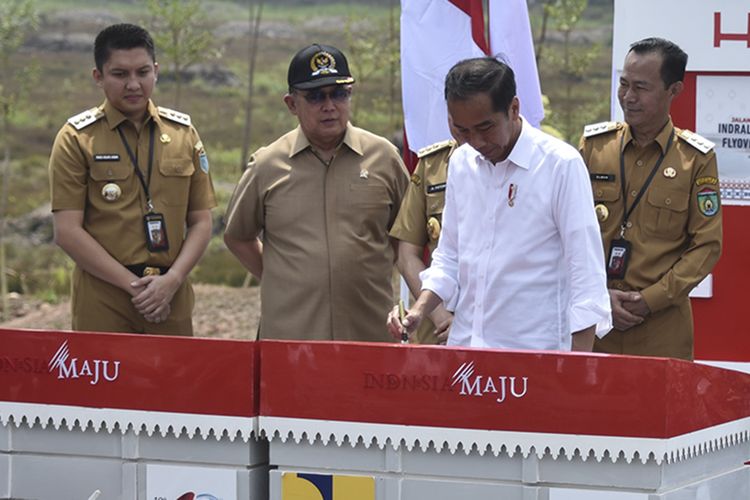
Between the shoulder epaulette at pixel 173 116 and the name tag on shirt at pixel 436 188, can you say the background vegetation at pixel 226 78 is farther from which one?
the name tag on shirt at pixel 436 188

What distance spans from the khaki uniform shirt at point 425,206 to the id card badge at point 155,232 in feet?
2.89

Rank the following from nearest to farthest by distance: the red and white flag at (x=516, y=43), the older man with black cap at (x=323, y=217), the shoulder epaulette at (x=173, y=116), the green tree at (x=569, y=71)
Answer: the older man with black cap at (x=323, y=217)
the shoulder epaulette at (x=173, y=116)
the red and white flag at (x=516, y=43)
the green tree at (x=569, y=71)

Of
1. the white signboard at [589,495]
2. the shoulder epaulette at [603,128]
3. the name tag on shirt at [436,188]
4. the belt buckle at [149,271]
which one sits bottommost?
the white signboard at [589,495]

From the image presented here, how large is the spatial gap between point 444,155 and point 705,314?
163cm

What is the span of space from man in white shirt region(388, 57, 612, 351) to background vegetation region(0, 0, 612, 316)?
860 centimetres

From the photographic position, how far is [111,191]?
16.2 feet

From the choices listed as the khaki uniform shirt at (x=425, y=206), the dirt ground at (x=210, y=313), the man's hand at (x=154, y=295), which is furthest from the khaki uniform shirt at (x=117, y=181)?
the dirt ground at (x=210, y=313)

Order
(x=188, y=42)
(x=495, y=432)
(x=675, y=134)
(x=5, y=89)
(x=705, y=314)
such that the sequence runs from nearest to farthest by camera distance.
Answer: (x=495, y=432), (x=675, y=134), (x=705, y=314), (x=188, y=42), (x=5, y=89)

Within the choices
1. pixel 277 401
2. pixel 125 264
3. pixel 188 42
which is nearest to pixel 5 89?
pixel 188 42

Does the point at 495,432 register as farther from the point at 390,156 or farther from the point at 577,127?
the point at 577,127

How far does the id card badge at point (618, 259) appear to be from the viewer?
15.3ft

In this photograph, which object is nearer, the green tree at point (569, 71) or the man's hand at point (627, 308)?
the man's hand at point (627, 308)

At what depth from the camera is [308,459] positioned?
3379mm

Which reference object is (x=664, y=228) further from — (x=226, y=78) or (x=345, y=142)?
(x=226, y=78)
